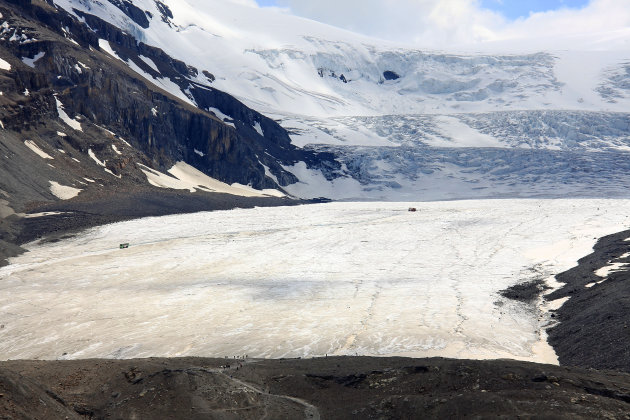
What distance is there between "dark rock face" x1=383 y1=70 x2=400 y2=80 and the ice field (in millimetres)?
138936

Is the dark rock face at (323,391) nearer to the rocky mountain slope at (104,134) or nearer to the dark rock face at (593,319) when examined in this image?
the dark rock face at (593,319)

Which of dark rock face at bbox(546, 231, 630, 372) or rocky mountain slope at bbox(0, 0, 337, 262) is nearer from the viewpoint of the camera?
dark rock face at bbox(546, 231, 630, 372)

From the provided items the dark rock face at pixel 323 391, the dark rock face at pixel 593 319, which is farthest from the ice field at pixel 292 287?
the dark rock face at pixel 323 391

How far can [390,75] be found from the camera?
630 ft

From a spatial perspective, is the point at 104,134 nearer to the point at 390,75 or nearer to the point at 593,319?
the point at 593,319

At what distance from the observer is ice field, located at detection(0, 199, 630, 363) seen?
23391mm

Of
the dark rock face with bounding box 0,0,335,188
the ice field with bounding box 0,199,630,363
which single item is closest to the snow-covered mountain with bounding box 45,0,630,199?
the dark rock face with bounding box 0,0,335,188

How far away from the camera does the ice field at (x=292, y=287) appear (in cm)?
2339

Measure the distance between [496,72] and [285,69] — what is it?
58.7 meters

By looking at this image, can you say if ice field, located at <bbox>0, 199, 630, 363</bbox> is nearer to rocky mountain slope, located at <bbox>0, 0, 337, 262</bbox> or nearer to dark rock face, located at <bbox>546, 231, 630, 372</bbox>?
dark rock face, located at <bbox>546, 231, 630, 372</bbox>

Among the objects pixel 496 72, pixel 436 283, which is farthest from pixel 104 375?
pixel 496 72

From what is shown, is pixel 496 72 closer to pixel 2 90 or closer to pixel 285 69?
pixel 285 69

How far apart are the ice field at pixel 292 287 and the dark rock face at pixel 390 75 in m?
139

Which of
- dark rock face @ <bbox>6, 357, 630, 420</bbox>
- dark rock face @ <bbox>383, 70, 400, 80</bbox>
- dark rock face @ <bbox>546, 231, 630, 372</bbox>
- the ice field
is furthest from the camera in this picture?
dark rock face @ <bbox>383, 70, 400, 80</bbox>
